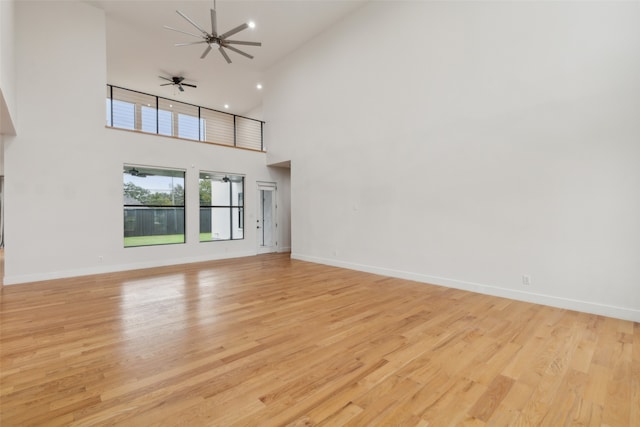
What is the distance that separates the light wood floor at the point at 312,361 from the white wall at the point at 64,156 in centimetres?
141

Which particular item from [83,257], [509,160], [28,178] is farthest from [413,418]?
[28,178]

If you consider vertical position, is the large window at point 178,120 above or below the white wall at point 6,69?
above

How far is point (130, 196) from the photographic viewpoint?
256 inches

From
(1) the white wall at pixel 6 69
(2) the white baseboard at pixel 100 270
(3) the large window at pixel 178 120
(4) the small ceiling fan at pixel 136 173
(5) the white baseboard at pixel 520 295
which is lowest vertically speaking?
(2) the white baseboard at pixel 100 270

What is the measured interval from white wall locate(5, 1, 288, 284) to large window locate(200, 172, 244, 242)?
1338mm

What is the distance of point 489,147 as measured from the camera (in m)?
4.34

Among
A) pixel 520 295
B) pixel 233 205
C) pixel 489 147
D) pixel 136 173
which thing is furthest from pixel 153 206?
pixel 520 295

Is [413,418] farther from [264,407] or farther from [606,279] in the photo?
[606,279]

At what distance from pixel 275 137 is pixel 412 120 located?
4.20 metres

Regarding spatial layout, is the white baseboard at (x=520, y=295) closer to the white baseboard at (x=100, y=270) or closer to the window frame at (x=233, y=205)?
the window frame at (x=233, y=205)

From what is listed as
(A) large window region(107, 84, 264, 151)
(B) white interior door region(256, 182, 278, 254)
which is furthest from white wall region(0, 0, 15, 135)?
(B) white interior door region(256, 182, 278, 254)

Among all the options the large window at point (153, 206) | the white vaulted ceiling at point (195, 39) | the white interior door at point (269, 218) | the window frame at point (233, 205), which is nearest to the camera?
the white vaulted ceiling at point (195, 39)

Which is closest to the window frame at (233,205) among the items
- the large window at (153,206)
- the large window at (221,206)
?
the large window at (221,206)

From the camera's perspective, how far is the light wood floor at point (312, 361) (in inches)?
70.4
